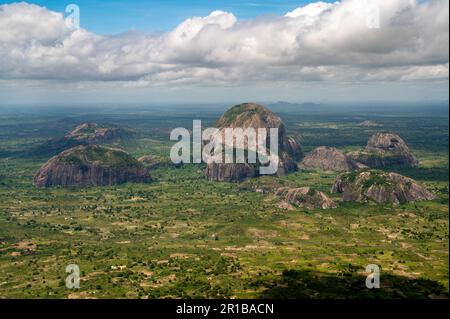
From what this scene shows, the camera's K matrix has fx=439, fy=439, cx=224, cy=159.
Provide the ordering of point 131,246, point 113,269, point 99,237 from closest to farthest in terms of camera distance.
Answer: point 113,269 → point 131,246 → point 99,237

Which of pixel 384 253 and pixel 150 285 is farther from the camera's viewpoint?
pixel 384 253

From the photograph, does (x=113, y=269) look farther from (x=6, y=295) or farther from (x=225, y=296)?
(x=225, y=296)

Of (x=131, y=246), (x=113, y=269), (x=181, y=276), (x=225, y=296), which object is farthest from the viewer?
(x=131, y=246)
